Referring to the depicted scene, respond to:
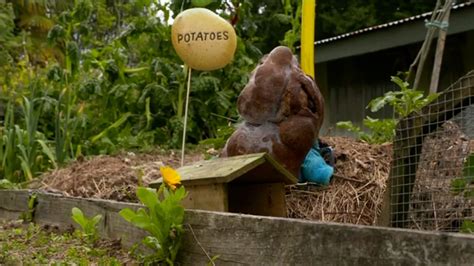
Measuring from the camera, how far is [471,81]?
2.33 m

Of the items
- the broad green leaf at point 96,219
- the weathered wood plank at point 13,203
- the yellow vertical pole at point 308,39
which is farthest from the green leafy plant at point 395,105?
the weathered wood plank at point 13,203

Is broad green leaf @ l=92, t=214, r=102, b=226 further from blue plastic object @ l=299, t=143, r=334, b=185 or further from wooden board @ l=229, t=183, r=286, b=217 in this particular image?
blue plastic object @ l=299, t=143, r=334, b=185

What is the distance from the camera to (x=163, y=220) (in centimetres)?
255

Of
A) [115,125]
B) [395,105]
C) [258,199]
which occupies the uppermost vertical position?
[115,125]

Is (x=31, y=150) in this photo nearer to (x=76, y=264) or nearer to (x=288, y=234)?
(x=76, y=264)

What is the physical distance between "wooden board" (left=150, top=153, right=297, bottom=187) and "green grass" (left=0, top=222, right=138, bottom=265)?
1.18ft

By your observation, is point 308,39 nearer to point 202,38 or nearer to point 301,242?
point 202,38

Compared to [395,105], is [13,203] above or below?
below

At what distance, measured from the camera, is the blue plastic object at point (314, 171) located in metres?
3.31

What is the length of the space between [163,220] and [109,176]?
2.08m

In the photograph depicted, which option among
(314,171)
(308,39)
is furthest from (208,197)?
(308,39)

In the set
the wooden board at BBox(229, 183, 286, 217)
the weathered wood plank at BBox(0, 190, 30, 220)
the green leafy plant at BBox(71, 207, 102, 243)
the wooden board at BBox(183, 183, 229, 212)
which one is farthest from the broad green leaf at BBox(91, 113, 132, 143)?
the wooden board at BBox(183, 183, 229, 212)

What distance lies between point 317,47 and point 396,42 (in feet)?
4.80

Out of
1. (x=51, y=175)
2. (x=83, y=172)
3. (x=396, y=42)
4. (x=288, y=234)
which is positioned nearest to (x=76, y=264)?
(x=288, y=234)
